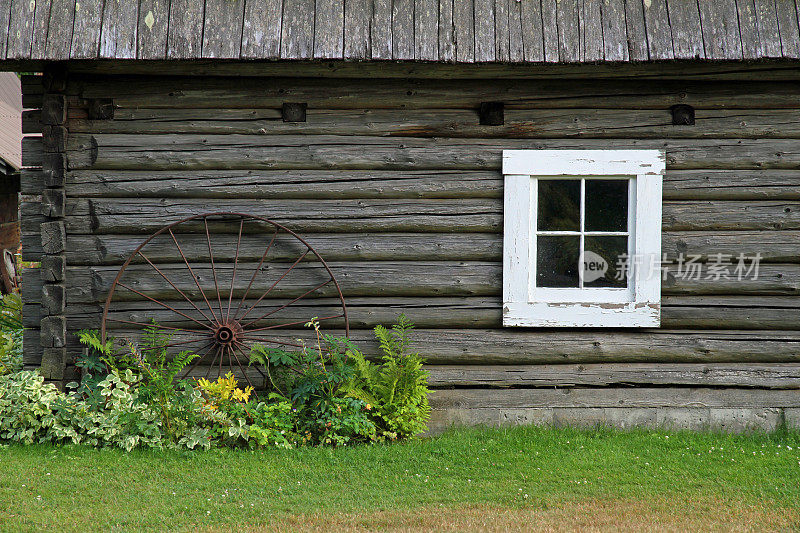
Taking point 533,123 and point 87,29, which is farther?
point 533,123

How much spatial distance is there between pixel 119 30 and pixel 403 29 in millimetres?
1954

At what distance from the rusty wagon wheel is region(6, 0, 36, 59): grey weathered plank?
5.04 feet

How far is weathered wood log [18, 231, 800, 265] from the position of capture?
5145 mm

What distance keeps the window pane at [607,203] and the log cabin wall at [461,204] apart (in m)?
0.32

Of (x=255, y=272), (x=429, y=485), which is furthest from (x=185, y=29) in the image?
(x=429, y=485)

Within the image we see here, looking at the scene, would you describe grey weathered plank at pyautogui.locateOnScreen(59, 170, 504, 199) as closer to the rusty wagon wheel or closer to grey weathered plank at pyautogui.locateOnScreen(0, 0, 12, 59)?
the rusty wagon wheel

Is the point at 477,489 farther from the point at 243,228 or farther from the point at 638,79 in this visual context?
the point at 638,79

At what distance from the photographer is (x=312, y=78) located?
5.11 m

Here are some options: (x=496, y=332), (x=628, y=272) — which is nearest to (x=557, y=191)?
(x=628, y=272)

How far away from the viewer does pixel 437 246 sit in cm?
517

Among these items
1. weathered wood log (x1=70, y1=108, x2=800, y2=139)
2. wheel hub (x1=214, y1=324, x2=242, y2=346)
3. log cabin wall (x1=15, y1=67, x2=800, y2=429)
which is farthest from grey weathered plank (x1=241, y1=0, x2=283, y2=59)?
wheel hub (x1=214, y1=324, x2=242, y2=346)

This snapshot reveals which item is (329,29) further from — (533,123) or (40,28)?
(40,28)

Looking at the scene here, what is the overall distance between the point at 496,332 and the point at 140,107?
318 centimetres

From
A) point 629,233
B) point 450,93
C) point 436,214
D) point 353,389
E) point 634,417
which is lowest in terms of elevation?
point 634,417
